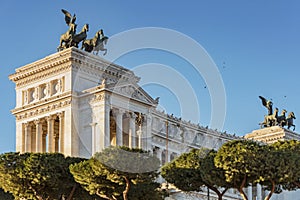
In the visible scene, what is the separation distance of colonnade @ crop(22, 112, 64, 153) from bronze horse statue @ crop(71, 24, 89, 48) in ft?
33.7

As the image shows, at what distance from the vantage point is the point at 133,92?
8862cm

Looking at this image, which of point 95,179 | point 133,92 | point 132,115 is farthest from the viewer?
point 133,92

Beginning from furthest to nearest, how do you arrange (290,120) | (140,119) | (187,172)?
A: 1. (290,120)
2. (140,119)
3. (187,172)

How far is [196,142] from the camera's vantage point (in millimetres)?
116938

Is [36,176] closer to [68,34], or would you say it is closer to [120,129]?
[120,129]

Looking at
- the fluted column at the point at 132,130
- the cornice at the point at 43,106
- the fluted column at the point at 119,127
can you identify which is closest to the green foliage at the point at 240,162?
the fluted column at the point at 119,127

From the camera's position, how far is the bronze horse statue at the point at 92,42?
3600 inches

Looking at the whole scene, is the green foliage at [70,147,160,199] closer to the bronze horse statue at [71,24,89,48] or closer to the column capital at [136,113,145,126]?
the column capital at [136,113,145,126]

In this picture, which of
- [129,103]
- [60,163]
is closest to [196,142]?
[129,103]

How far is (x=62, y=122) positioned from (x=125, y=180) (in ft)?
85.9

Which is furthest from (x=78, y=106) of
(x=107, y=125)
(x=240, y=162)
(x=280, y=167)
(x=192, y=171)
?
(x=280, y=167)

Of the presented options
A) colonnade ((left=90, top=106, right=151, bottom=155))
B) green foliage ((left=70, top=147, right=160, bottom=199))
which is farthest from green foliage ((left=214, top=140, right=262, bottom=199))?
colonnade ((left=90, top=106, right=151, bottom=155))

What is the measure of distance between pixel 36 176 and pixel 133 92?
2461 centimetres

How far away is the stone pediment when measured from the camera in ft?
281
